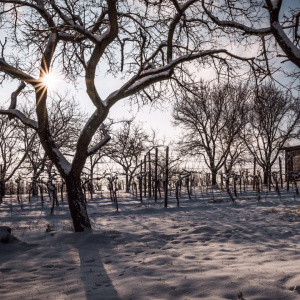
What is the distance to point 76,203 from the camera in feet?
20.4

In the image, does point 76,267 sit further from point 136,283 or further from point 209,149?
point 209,149

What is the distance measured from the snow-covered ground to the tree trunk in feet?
1.00

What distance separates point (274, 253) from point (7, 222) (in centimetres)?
821

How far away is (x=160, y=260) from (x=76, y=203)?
9.14 ft

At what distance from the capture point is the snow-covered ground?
2.96m

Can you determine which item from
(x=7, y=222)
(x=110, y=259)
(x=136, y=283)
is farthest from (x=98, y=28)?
(x=7, y=222)

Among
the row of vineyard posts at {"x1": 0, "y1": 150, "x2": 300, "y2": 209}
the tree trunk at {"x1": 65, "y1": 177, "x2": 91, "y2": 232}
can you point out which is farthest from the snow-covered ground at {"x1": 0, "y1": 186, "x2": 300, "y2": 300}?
the row of vineyard posts at {"x1": 0, "y1": 150, "x2": 300, "y2": 209}

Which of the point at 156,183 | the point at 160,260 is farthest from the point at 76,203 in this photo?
the point at 156,183

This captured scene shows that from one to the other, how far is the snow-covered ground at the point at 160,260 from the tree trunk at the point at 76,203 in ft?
1.00

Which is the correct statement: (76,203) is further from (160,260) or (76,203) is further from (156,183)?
(156,183)

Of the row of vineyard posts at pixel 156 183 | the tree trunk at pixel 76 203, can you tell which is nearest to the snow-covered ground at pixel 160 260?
the tree trunk at pixel 76 203

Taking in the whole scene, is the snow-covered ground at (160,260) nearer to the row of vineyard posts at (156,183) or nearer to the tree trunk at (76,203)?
the tree trunk at (76,203)

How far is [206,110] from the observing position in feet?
73.8

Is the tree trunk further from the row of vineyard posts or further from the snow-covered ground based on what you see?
the row of vineyard posts
